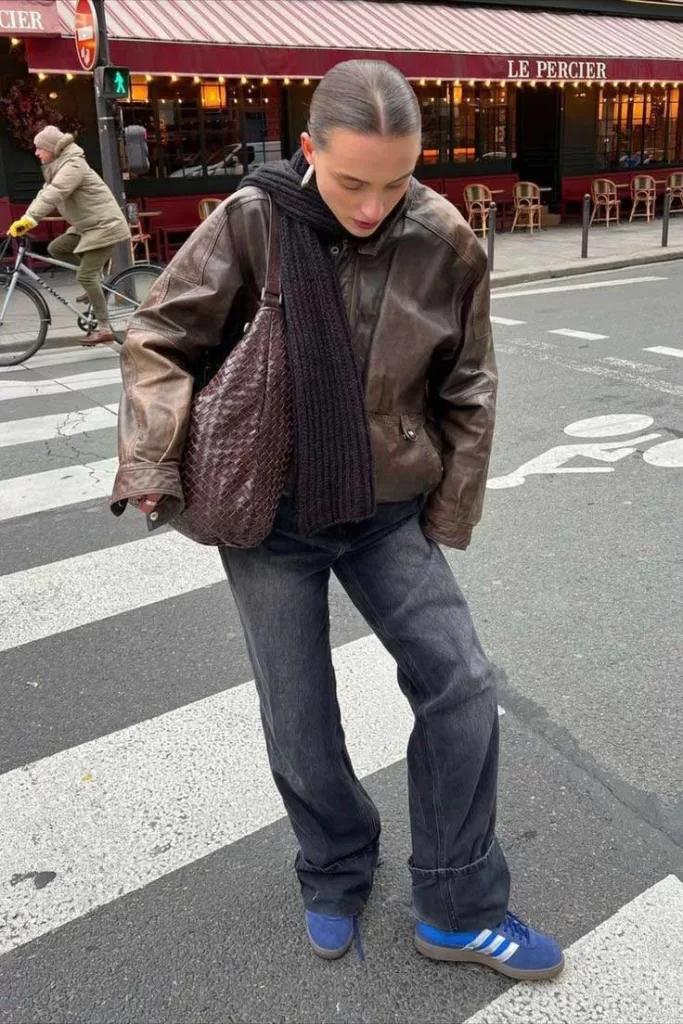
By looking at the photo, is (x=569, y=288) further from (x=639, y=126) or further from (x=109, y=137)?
(x=639, y=126)

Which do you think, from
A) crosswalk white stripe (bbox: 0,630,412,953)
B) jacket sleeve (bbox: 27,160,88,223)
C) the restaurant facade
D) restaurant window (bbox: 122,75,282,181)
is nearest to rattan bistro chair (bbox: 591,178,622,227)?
the restaurant facade

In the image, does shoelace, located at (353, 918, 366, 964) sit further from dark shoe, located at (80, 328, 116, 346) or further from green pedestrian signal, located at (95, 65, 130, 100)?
green pedestrian signal, located at (95, 65, 130, 100)

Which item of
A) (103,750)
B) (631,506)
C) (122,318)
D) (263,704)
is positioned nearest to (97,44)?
(122,318)

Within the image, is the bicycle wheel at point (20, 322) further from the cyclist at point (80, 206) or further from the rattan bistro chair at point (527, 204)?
the rattan bistro chair at point (527, 204)

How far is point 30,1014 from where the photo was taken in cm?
224

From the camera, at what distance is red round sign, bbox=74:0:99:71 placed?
1093 centimetres

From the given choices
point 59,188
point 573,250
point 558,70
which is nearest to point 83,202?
A: point 59,188

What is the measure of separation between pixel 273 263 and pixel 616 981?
1763 mm

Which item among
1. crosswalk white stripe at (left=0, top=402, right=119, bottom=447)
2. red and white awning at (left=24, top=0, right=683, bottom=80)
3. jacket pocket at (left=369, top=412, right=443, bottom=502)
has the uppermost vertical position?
red and white awning at (left=24, top=0, right=683, bottom=80)

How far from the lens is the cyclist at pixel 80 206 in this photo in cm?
905

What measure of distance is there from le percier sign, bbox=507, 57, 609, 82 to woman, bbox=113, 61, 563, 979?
16762 millimetres

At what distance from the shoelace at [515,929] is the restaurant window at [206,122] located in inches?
624

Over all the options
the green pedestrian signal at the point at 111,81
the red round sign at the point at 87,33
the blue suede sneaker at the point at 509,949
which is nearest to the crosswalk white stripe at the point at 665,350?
the green pedestrian signal at the point at 111,81

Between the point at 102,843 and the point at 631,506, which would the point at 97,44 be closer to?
the point at 631,506
